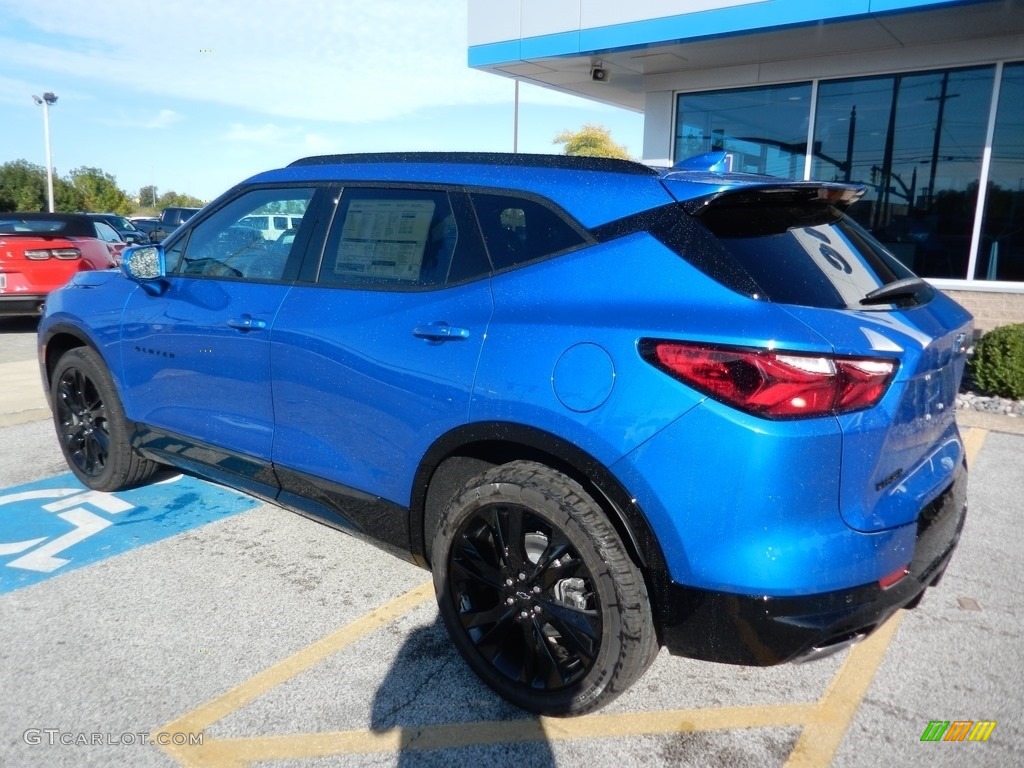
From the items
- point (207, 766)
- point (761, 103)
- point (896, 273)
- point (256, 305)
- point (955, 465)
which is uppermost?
point (761, 103)

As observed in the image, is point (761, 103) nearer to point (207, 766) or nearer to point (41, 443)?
point (41, 443)

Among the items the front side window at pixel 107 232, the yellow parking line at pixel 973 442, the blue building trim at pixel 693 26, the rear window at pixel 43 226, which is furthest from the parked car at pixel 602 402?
the front side window at pixel 107 232

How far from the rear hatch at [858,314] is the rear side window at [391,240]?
0.89 metres

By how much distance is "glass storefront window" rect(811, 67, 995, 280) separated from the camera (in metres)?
9.06

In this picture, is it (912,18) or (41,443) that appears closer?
(41,443)

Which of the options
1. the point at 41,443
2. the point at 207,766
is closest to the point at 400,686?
the point at 207,766

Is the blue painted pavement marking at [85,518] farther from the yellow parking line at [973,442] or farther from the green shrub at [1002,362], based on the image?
the green shrub at [1002,362]

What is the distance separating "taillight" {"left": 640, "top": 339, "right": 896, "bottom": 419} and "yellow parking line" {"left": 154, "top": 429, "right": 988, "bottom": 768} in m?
1.17

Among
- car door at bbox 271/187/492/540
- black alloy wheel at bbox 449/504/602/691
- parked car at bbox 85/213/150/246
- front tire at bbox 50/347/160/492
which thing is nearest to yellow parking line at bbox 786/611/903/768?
black alloy wheel at bbox 449/504/602/691

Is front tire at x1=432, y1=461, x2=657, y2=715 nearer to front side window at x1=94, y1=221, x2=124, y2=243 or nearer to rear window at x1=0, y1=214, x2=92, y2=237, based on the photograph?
rear window at x1=0, y1=214, x2=92, y2=237

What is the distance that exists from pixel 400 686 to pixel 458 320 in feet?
4.31

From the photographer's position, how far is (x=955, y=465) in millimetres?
2670

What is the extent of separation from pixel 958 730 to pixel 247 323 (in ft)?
9.98

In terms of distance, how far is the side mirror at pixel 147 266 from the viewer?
12.7 feet
